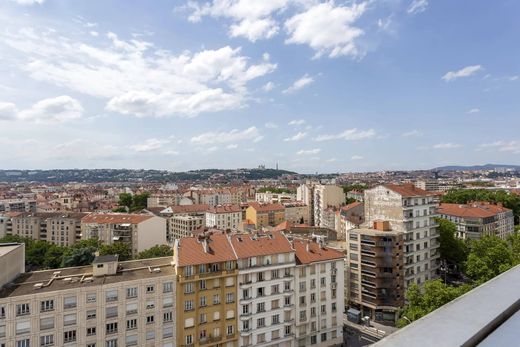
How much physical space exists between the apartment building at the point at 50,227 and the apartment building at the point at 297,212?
50345 mm

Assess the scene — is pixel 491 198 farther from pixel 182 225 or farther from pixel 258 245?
pixel 258 245

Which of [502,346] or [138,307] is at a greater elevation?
[502,346]

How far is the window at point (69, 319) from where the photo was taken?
2419 cm

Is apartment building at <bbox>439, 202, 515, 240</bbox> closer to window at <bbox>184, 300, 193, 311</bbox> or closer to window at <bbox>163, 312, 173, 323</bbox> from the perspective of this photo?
window at <bbox>184, 300, 193, 311</bbox>

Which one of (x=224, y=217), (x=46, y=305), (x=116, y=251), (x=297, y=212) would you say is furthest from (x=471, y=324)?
(x=297, y=212)

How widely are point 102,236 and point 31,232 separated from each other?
72.0 feet

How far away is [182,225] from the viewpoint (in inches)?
3086

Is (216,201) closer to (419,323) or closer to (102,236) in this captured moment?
(102,236)

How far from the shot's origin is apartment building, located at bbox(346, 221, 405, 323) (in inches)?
1545

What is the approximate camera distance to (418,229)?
4275 cm

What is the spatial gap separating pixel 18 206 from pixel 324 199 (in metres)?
95.9

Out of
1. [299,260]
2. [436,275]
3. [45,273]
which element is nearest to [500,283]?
[299,260]

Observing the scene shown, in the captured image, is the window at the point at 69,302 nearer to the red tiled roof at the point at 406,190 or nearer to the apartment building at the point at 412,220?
the apartment building at the point at 412,220

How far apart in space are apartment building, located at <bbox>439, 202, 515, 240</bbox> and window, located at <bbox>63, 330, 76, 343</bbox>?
61.0 m
